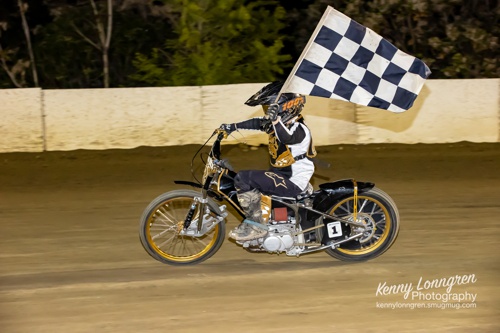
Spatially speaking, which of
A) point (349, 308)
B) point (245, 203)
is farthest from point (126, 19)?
point (349, 308)

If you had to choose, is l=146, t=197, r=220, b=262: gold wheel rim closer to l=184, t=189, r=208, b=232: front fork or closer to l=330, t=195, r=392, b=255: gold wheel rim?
l=184, t=189, r=208, b=232: front fork

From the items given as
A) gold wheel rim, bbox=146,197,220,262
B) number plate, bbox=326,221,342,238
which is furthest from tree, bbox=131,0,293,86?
number plate, bbox=326,221,342,238

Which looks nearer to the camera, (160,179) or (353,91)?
(353,91)

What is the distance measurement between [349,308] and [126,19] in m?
13.6

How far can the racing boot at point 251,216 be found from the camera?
236 inches

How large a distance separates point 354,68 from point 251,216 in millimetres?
1570

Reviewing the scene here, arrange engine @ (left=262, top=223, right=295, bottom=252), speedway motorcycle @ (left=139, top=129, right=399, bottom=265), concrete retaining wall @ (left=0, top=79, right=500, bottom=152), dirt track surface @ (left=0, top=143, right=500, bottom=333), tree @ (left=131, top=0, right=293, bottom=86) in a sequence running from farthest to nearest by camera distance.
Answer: tree @ (left=131, top=0, right=293, bottom=86) → concrete retaining wall @ (left=0, top=79, right=500, bottom=152) → speedway motorcycle @ (left=139, top=129, right=399, bottom=265) → engine @ (left=262, top=223, right=295, bottom=252) → dirt track surface @ (left=0, top=143, right=500, bottom=333)

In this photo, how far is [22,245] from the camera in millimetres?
6988

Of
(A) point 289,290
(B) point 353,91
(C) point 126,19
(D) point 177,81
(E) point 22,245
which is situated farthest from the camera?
(C) point 126,19

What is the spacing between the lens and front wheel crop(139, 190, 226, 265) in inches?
234

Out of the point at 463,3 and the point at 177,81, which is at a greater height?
the point at 463,3

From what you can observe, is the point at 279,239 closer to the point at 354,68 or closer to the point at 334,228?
the point at 334,228

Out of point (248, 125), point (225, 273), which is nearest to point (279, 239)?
point (225, 273)

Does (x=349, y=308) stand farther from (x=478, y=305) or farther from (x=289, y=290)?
(x=478, y=305)
